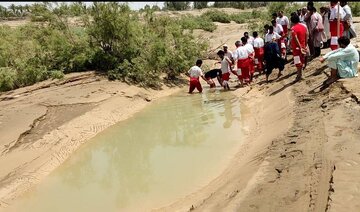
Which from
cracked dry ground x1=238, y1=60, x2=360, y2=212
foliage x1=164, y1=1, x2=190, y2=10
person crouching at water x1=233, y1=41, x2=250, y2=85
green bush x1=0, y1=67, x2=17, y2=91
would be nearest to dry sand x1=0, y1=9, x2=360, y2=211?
cracked dry ground x1=238, y1=60, x2=360, y2=212

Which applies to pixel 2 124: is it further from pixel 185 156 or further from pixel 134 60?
pixel 134 60

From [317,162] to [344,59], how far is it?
3.85m

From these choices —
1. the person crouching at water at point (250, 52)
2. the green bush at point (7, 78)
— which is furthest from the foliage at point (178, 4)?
the green bush at point (7, 78)

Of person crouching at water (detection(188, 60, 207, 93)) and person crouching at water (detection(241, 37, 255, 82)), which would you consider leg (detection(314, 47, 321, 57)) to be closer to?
person crouching at water (detection(241, 37, 255, 82))

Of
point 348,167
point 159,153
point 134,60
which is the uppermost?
point 134,60

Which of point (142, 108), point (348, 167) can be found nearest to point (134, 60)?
point (142, 108)

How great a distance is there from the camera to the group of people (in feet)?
35.8

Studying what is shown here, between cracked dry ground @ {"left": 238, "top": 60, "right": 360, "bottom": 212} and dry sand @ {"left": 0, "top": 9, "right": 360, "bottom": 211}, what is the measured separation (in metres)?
0.01

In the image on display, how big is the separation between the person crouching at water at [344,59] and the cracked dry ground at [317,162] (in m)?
0.36

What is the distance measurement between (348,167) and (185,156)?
372 cm

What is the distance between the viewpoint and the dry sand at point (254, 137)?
213 inches

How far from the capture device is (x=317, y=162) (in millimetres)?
5957

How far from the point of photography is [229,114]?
37.4 ft

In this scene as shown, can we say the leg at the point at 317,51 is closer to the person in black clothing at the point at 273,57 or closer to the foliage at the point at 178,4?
the person in black clothing at the point at 273,57
